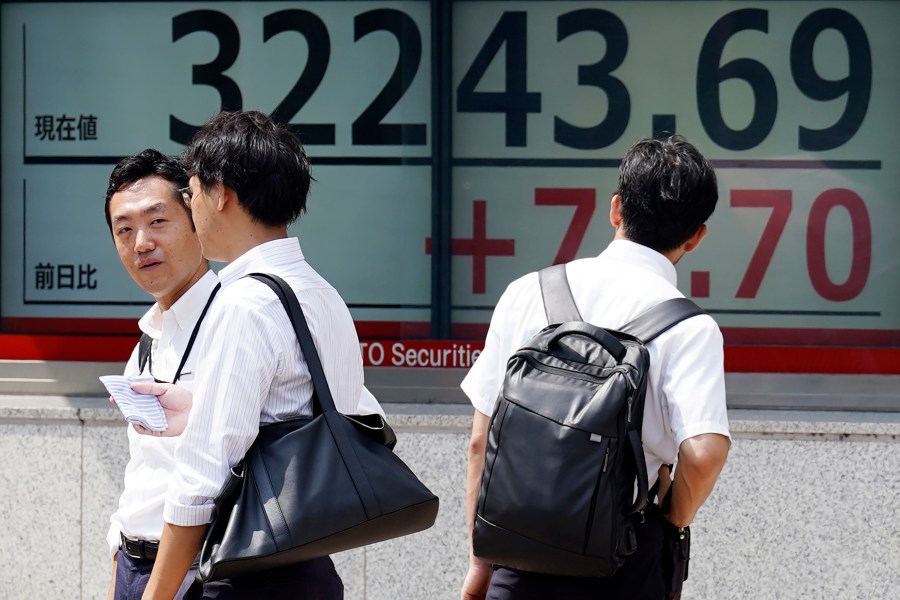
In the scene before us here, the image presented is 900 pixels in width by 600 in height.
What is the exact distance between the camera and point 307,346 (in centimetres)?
196

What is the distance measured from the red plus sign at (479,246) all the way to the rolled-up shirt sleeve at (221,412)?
3.11 meters

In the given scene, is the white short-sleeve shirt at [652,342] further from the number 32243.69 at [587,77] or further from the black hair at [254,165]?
the number 32243.69 at [587,77]

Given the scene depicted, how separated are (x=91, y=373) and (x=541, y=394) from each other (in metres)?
3.37

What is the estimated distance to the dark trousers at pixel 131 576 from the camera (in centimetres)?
229

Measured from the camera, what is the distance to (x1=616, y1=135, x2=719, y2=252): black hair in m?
2.36

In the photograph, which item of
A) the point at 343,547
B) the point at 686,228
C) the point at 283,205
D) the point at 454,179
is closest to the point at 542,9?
the point at 454,179

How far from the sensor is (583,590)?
7.25 feet

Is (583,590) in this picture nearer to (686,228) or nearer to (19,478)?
(686,228)

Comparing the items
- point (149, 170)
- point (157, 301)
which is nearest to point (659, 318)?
point (157, 301)

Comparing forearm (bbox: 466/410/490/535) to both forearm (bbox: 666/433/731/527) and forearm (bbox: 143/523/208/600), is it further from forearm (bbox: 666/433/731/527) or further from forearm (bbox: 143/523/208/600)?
forearm (bbox: 143/523/208/600)

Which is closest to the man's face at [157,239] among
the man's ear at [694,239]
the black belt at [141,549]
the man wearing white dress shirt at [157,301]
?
the man wearing white dress shirt at [157,301]

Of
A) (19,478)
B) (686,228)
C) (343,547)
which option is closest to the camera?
(343,547)

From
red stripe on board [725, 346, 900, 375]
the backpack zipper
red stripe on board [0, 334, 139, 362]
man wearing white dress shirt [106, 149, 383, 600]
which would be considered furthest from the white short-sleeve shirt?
red stripe on board [0, 334, 139, 362]

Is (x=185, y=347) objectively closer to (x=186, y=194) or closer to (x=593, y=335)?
(x=186, y=194)
